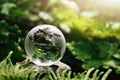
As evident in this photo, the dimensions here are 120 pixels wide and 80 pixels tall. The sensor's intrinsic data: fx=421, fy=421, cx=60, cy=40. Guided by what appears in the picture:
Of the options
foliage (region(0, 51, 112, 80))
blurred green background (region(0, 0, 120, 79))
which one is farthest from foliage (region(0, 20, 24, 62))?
foliage (region(0, 51, 112, 80))

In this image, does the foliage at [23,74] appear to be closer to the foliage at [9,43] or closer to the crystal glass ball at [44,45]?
the crystal glass ball at [44,45]

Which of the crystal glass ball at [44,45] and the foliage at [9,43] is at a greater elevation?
the foliage at [9,43]

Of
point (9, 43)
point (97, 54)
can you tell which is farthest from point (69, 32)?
point (9, 43)

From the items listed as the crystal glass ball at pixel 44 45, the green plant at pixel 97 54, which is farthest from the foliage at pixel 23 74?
the green plant at pixel 97 54

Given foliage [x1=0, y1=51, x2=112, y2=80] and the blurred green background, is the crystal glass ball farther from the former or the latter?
the blurred green background

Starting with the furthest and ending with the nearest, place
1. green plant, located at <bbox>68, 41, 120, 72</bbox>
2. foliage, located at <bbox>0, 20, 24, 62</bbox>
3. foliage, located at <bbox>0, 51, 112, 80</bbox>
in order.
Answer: green plant, located at <bbox>68, 41, 120, 72</bbox>
foliage, located at <bbox>0, 20, 24, 62</bbox>
foliage, located at <bbox>0, 51, 112, 80</bbox>
